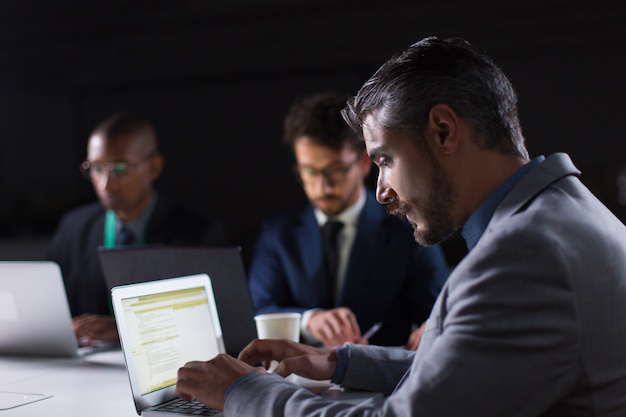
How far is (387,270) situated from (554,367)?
5.19 feet

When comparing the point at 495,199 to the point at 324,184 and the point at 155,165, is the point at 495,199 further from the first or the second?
the point at 155,165

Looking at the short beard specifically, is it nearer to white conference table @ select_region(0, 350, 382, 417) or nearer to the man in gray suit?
the man in gray suit

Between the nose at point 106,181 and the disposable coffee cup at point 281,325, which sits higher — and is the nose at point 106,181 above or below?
above

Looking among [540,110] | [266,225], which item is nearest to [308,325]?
[266,225]

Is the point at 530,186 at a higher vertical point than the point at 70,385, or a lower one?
higher

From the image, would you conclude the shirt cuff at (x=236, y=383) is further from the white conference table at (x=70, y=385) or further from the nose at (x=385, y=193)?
the nose at (x=385, y=193)

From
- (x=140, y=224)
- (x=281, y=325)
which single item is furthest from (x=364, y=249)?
(x=140, y=224)

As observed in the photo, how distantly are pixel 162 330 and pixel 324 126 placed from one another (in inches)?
52.5

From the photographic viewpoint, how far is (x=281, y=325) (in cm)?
185

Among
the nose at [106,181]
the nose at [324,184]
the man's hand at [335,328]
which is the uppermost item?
the nose at [106,181]

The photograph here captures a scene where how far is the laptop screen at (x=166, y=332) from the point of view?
1.43 meters

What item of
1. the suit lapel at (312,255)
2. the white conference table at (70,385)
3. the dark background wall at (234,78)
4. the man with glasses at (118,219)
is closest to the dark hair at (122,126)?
the man with glasses at (118,219)

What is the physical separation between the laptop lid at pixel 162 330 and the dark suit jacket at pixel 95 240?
136 cm

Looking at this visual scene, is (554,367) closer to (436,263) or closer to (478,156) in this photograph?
(478,156)
